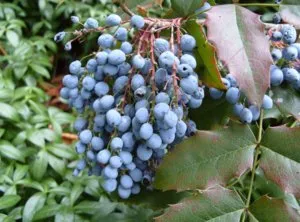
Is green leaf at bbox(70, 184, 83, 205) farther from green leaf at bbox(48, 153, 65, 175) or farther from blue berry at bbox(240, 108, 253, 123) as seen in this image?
blue berry at bbox(240, 108, 253, 123)

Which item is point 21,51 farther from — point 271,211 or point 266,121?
point 271,211

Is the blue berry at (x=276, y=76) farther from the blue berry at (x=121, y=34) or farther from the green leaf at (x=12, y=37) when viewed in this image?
the green leaf at (x=12, y=37)

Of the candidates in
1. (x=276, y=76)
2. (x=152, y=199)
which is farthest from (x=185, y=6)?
(x=152, y=199)

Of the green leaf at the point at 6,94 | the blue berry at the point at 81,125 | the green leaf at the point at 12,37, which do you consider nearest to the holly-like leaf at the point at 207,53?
the blue berry at the point at 81,125

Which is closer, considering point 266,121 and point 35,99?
point 266,121

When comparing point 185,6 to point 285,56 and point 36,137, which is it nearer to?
point 285,56

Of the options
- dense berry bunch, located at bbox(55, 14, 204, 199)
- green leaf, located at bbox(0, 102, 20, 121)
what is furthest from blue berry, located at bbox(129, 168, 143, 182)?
green leaf, located at bbox(0, 102, 20, 121)

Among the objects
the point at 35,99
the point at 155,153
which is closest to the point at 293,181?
the point at 155,153
